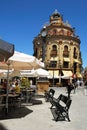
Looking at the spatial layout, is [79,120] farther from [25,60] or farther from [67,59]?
[67,59]

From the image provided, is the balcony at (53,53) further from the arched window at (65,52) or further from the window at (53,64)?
the arched window at (65,52)

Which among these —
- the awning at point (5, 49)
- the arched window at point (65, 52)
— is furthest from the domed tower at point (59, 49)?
the awning at point (5, 49)

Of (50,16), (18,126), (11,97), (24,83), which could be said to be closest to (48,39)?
(50,16)

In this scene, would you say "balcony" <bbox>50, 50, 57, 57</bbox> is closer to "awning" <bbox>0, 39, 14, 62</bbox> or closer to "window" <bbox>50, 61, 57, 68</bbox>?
"window" <bbox>50, 61, 57, 68</bbox>

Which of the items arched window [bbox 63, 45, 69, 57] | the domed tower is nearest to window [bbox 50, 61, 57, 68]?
the domed tower

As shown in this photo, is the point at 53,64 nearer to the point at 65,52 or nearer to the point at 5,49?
the point at 65,52

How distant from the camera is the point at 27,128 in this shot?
8.07 m

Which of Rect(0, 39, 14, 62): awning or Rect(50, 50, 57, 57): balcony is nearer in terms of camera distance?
Rect(0, 39, 14, 62): awning

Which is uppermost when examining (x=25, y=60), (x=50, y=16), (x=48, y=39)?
(x=50, y=16)

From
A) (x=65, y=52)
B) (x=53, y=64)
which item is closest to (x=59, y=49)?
(x=65, y=52)

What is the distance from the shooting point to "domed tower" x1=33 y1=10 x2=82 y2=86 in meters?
56.1

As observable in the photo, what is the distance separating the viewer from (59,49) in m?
57.4

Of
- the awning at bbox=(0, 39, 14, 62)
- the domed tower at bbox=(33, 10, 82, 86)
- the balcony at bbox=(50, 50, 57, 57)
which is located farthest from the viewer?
the balcony at bbox=(50, 50, 57, 57)

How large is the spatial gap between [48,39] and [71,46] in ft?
16.5
